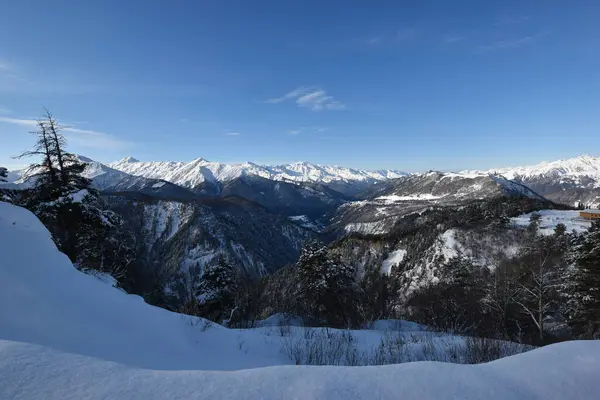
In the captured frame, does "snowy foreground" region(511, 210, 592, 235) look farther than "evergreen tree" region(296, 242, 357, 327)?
Yes

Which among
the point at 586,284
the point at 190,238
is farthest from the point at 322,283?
the point at 190,238

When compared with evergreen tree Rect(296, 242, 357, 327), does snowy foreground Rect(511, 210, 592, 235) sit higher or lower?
higher

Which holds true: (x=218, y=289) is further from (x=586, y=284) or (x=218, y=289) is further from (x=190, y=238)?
(x=190, y=238)

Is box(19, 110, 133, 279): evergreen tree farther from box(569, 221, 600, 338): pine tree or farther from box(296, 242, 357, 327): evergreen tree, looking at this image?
box(569, 221, 600, 338): pine tree

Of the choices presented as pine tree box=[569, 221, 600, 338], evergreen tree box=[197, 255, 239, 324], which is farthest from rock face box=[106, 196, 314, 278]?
pine tree box=[569, 221, 600, 338]

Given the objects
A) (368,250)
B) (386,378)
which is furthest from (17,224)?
(368,250)

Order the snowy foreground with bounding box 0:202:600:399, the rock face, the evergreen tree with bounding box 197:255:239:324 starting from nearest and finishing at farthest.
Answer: the snowy foreground with bounding box 0:202:600:399 → the evergreen tree with bounding box 197:255:239:324 → the rock face

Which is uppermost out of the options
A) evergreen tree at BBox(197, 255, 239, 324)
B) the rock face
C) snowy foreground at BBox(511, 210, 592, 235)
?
snowy foreground at BBox(511, 210, 592, 235)

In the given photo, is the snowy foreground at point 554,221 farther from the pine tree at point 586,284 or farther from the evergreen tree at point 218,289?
the evergreen tree at point 218,289
